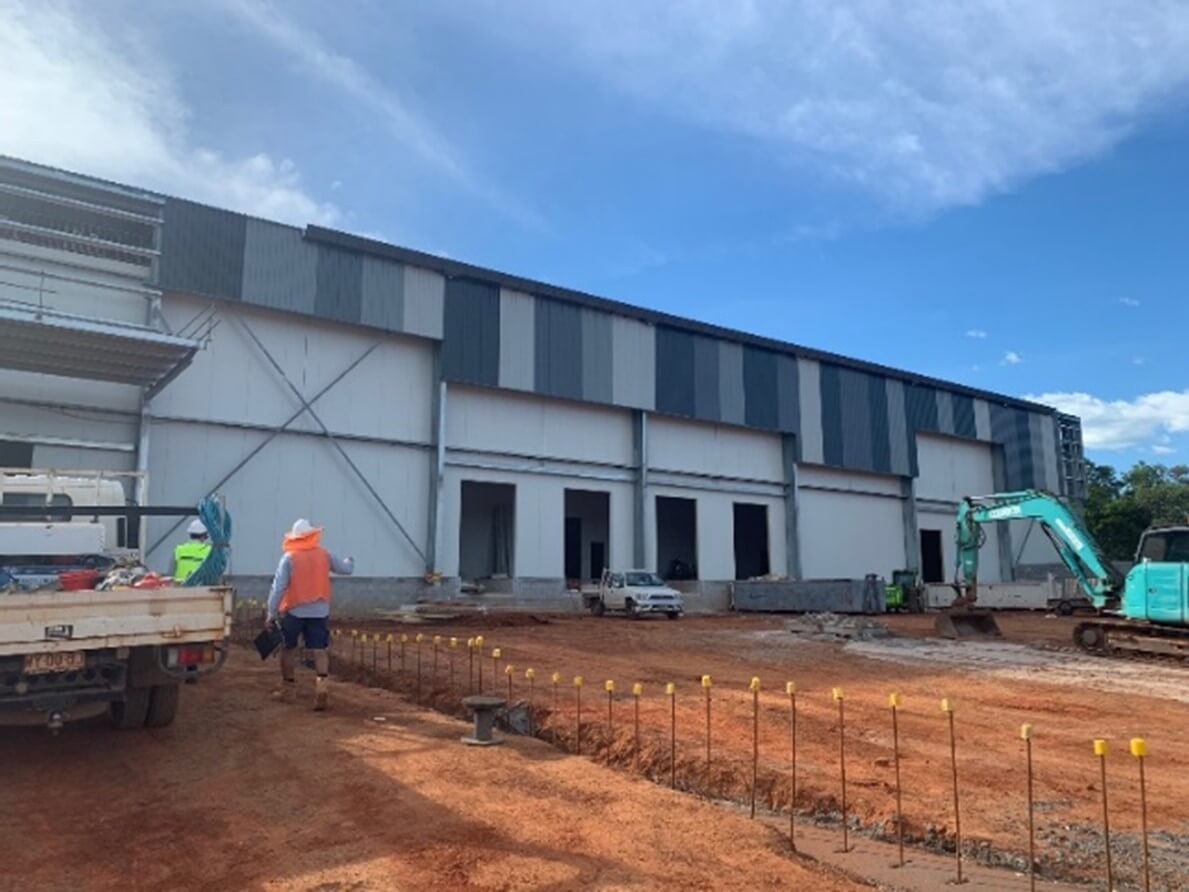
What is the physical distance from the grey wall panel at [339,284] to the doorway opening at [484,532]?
35.4 ft

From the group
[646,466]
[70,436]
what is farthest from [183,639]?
[646,466]

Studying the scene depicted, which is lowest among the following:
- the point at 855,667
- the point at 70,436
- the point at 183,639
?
the point at 855,667

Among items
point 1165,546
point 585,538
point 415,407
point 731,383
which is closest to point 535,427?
point 415,407

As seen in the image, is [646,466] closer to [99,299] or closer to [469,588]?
[469,588]

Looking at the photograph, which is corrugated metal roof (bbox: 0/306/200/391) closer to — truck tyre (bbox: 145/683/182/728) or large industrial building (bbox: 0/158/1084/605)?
large industrial building (bbox: 0/158/1084/605)

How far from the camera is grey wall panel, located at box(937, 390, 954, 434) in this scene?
44562 mm

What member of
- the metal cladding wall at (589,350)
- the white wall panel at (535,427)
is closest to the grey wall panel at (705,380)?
the metal cladding wall at (589,350)

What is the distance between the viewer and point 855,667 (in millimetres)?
14938

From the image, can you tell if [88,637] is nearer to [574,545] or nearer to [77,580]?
[77,580]

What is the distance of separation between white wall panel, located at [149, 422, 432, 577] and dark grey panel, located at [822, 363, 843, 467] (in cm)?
1941

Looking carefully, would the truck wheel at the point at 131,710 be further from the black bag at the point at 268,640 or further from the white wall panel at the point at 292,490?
the white wall panel at the point at 292,490

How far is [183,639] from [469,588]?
2297 centimetres

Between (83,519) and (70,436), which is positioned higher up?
(70,436)

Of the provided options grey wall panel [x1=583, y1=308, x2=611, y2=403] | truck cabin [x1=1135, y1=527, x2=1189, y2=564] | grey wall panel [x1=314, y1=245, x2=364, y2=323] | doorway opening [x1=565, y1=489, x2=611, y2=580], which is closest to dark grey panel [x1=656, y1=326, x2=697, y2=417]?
grey wall panel [x1=583, y1=308, x2=611, y2=403]
